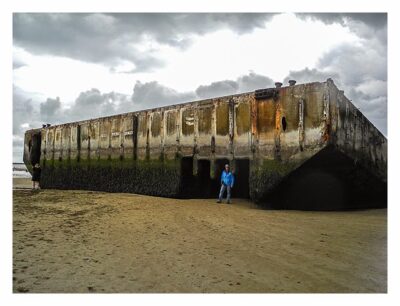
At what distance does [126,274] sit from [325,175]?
6209 millimetres

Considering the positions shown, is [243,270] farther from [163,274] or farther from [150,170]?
[150,170]

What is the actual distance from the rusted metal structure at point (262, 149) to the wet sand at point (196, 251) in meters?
1.15

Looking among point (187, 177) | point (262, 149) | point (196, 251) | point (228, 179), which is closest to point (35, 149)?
point (187, 177)

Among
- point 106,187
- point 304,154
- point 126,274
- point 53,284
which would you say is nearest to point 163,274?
point 126,274

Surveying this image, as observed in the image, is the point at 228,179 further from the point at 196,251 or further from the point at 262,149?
the point at 196,251

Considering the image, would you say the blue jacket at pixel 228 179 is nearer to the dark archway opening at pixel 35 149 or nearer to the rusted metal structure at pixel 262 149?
the rusted metal structure at pixel 262 149

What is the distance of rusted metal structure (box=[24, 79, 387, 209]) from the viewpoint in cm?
783

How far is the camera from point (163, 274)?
146 inches

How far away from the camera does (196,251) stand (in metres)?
4.59

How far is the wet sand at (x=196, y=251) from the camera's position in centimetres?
349

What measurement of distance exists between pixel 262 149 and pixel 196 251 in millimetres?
4521

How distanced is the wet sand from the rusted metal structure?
1.15 meters

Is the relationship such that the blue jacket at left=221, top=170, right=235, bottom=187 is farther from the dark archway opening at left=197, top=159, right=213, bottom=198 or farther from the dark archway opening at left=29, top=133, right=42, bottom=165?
the dark archway opening at left=29, top=133, right=42, bottom=165

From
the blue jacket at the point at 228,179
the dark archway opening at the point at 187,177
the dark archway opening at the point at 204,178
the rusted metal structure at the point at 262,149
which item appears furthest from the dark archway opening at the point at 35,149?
the blue jacket at the point at 228,179
